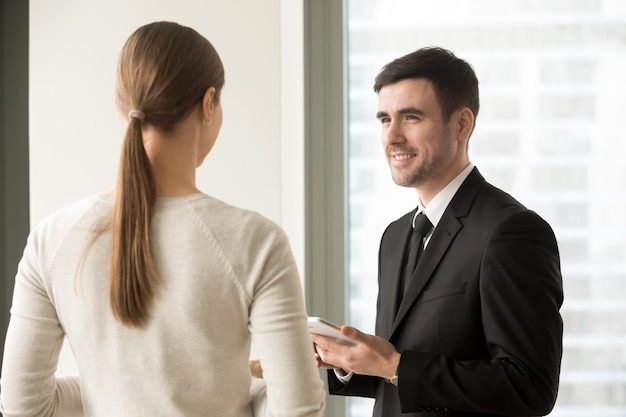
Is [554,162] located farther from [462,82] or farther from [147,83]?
[147,83]

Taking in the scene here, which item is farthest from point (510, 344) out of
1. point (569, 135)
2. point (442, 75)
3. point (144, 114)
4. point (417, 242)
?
point (569, 135)

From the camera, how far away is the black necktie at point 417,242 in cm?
176

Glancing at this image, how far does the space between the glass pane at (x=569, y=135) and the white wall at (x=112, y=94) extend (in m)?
0.68

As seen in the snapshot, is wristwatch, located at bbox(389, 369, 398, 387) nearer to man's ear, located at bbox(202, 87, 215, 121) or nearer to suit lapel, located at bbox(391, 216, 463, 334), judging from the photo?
suit lapel, located at bbox(391, 216, 463, 334)

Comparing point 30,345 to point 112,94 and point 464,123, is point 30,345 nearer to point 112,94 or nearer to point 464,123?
point 464,123

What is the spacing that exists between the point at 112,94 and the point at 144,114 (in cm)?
174

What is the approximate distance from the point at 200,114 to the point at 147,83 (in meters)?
0.09

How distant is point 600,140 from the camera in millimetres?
2838

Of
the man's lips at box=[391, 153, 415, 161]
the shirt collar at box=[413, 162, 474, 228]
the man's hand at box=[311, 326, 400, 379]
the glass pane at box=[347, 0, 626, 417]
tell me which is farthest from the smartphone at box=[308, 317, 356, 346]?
the glass pane at box=[347, 0, 626, 417]

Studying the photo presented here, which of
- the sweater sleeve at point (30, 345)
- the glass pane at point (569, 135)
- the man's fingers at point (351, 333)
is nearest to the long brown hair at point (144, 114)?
the sweater sleeve at point (30, 345)

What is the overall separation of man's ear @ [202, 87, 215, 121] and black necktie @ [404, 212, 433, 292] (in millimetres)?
788

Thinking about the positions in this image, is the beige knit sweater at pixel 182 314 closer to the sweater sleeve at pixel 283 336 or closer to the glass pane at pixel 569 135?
the sweater sleeve at pixel 283 336

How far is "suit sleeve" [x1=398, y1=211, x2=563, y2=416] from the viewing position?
1.48 m

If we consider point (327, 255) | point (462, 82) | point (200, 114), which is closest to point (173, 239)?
point (200, 114)
